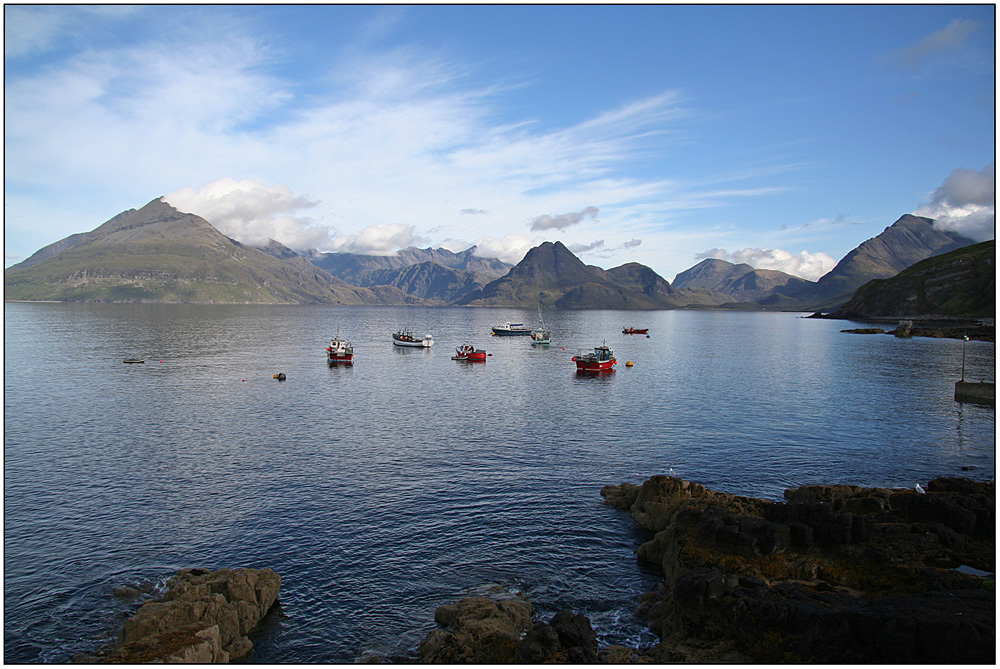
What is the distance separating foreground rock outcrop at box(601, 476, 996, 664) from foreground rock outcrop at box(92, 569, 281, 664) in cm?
1860

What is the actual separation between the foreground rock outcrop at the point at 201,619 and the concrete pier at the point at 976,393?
9122 cm

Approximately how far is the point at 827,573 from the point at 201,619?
29.7m

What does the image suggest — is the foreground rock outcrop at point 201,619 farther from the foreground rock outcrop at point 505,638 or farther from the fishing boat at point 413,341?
the fishing boat at point 413,341

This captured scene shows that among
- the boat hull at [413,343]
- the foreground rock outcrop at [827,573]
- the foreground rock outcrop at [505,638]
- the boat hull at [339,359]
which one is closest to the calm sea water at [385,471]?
the foreground rock outcrop at [505,638]

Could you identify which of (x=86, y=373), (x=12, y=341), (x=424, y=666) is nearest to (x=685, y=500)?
(x=424, y=666)

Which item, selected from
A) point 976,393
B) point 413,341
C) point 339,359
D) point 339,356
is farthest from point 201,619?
point 413,341

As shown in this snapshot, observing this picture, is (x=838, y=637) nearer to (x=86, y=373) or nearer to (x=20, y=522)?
(x=20, y=522)

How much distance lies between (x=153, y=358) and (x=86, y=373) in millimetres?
23443

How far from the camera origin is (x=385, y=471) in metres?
49.5

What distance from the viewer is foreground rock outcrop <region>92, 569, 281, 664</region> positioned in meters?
23.4

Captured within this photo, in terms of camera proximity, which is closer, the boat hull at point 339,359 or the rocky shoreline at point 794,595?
the rocky shoreline at point 794,595

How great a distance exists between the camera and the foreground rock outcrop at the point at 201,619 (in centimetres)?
2336

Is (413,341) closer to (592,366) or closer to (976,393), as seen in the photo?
(592,366)

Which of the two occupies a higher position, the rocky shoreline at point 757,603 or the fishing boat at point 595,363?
the fishing boat at point 595,363
